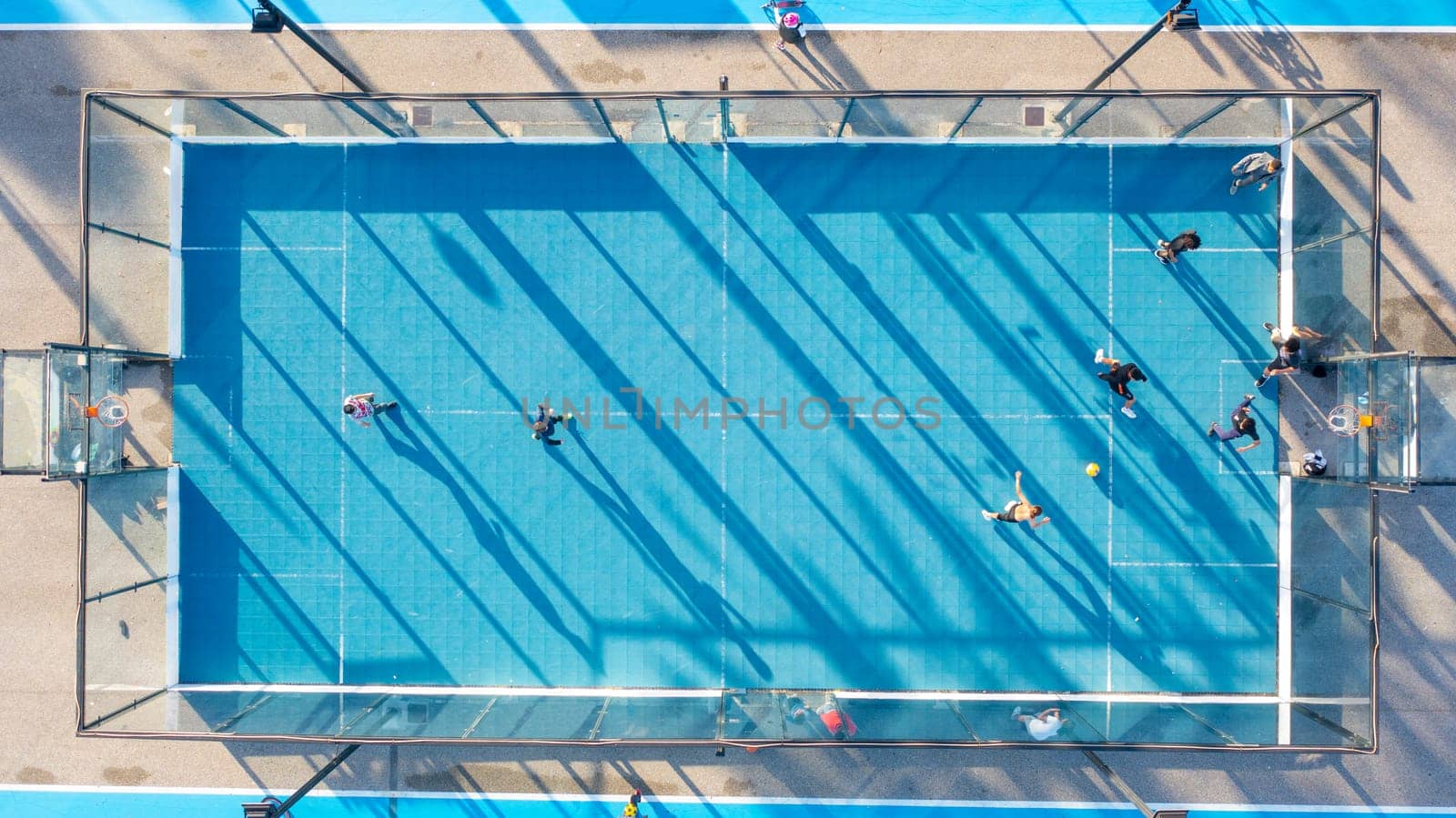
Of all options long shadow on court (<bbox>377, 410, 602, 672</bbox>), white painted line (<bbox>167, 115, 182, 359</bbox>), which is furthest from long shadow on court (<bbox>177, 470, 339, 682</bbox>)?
long shadow on court (<bbox>377, 410, 602, 672</bbox>)

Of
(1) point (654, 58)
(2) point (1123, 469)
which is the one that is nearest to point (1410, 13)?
(2) point (1123, 469)

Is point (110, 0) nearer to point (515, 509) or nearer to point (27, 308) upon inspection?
point (27, 308)

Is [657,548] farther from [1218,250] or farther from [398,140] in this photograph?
[1218,250]

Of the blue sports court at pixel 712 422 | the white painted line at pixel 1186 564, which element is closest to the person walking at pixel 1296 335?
the blue sports court at pixel 712 422

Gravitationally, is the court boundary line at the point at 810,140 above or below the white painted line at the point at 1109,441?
above

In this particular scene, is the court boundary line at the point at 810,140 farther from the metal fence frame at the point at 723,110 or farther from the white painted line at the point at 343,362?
the white painted line at the point at 343,362
